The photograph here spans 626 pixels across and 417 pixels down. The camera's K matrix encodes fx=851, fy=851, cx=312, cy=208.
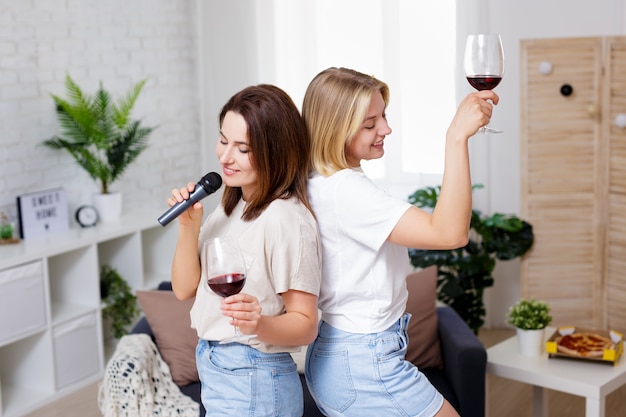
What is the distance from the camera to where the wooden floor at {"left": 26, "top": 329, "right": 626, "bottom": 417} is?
3.82m

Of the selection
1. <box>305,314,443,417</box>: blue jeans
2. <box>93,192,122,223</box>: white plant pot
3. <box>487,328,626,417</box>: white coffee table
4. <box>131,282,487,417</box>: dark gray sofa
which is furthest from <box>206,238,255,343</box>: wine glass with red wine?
<box>93,192,122,223</box>: white plant pot

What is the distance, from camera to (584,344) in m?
3.19

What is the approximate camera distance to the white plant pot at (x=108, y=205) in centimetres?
460

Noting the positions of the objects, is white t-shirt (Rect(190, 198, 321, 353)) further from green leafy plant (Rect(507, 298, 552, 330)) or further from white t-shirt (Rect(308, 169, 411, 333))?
green leafy plant (Rect(507, 298, 552, 330))

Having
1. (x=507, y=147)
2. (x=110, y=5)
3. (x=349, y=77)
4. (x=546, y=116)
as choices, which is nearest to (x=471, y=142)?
(x=507, y=147)

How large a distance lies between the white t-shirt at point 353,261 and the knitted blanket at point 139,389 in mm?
1301

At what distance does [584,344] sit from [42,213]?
107 inches

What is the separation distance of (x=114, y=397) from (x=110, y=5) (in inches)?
108

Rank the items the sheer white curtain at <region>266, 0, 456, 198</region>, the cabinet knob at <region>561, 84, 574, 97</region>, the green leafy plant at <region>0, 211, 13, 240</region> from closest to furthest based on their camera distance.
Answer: the green leafy plant at <region>0, 211, 13, 240</region> → the cabinet knob at <region>561, 84, 574, 97</region> → the sheer white curtain at <region>266, 0, 456, 198</region>

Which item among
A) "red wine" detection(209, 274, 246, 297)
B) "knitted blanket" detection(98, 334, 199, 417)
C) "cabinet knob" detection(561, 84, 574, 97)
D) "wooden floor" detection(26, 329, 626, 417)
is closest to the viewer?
"red wine" detection(209, 274, 246, 297)

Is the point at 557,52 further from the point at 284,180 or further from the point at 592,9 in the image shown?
the point at 284,180

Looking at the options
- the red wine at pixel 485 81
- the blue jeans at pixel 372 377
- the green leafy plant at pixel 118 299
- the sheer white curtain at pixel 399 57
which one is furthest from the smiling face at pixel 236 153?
the sheer white curtain at pixel 399 57

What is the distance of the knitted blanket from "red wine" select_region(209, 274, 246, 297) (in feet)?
4.89

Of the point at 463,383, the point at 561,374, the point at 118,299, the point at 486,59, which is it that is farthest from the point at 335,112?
the point at 118,299
